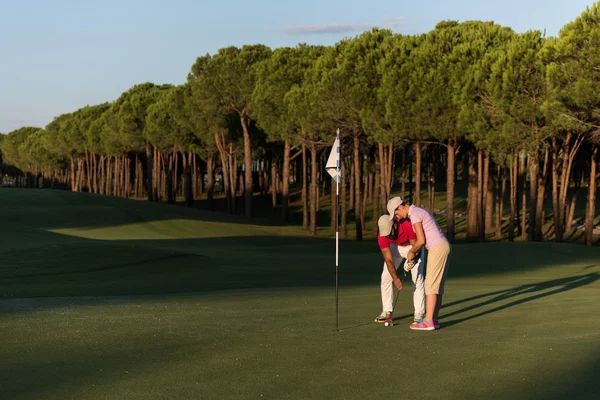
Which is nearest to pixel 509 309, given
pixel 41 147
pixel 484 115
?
pixel 484 115

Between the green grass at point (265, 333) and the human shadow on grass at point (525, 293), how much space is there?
0.06 meters

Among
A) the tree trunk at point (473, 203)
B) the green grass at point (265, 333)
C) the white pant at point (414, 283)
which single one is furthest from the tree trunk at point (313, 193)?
the white pant at point (414, 283)

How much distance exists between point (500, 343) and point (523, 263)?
73.8ft

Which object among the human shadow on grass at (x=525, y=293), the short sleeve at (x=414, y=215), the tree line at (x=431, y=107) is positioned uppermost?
the tree line at (x=431, y=107)

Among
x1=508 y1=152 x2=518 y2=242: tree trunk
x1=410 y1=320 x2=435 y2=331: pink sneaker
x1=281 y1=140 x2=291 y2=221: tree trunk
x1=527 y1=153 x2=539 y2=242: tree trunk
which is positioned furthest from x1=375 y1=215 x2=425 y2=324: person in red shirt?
x1=281 y1=140 x2=291 y2=221: tree trunk

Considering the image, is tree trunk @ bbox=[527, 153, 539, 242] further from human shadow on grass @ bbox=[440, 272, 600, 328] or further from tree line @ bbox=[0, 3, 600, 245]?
human shadow on grass @ bbox=[440, 272, 600, 328]

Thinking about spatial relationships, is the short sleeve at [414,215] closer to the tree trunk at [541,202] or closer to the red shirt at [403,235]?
the red shirt at [403,235]

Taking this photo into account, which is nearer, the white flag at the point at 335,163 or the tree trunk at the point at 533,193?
the white flag at the point at 335,163

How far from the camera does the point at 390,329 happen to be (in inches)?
534

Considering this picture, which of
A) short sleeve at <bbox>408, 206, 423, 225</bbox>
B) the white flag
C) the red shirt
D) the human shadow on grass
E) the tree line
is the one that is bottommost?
the human shadow on grass

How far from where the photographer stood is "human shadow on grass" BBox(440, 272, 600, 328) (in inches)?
628

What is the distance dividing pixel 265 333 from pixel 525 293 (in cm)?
963

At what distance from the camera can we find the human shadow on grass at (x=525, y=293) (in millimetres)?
15953

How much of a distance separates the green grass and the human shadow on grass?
6 cm
